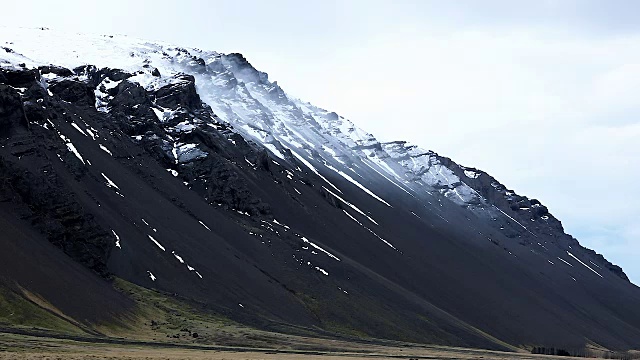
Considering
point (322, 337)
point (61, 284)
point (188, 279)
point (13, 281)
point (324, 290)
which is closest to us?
point (13, 281)

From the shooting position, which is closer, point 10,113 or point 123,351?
point 123,351

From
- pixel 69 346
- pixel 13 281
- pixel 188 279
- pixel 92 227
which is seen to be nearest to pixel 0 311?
pixel 13 281

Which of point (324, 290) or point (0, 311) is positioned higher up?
point (324, 290)

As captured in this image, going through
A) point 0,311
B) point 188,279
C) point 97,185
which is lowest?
point 0,311

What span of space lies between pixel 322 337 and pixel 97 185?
200ft

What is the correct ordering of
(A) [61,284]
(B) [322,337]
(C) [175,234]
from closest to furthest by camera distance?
1. (A) [61,284]
2. (B) [322,337]
3. (C) [175,234]

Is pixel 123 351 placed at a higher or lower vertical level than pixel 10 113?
lower

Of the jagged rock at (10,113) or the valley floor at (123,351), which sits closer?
the valley floor at (123,351)

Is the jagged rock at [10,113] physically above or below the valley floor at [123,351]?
above

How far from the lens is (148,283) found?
509 feet

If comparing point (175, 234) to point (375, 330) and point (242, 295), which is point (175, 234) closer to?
point (242, 295)

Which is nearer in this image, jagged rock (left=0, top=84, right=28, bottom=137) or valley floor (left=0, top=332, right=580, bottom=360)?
valley floor (left=0, top=332, right=580, bottom=360)

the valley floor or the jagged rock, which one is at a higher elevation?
the jagged rock

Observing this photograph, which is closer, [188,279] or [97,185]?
[188,279]
